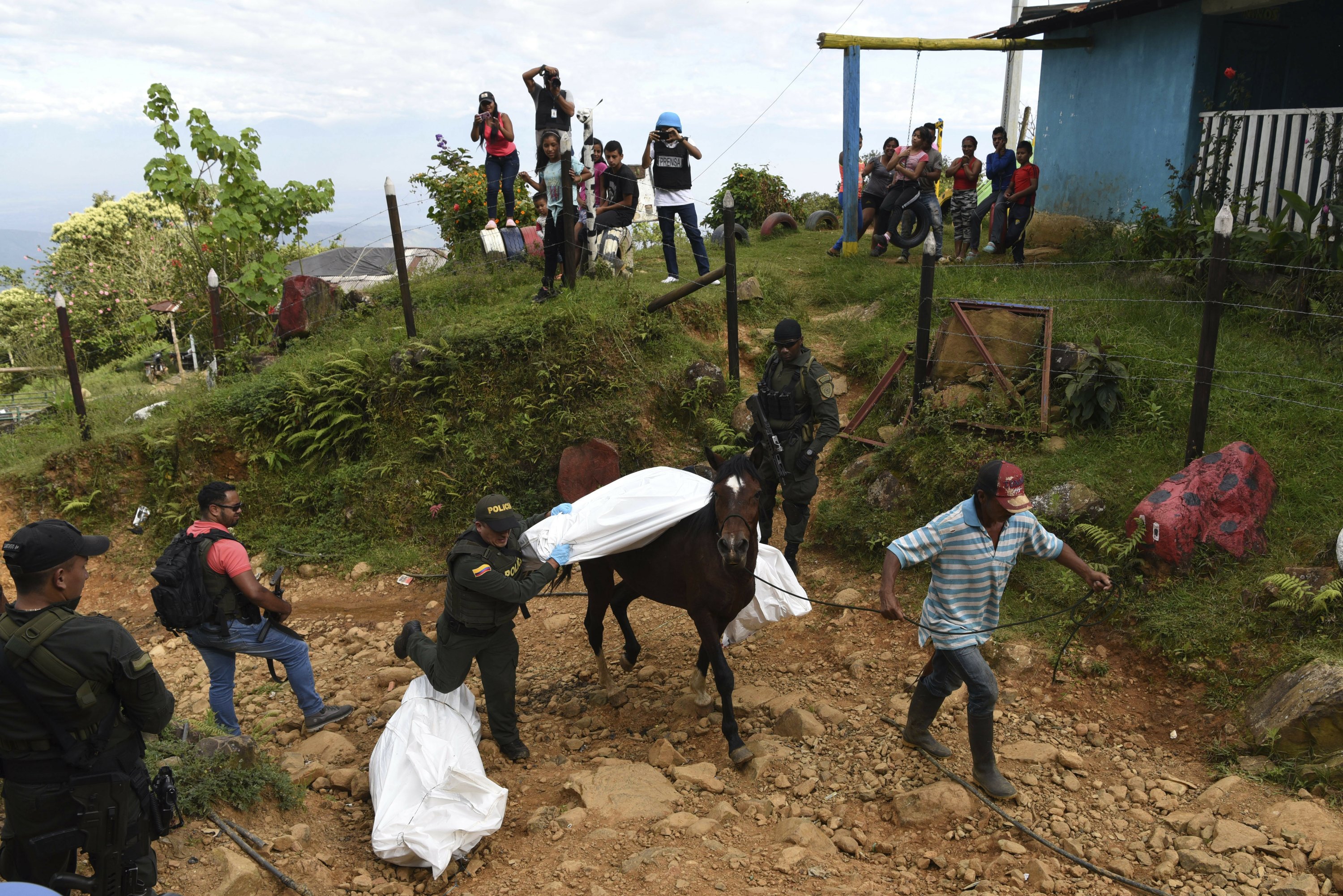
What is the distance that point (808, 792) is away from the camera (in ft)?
15.9

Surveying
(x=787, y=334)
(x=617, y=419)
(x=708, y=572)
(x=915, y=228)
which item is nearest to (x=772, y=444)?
(x=787, y=334)

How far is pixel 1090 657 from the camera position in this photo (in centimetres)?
573

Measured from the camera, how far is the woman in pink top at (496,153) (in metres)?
11.1

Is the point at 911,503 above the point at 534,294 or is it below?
below

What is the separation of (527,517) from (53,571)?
5433mm

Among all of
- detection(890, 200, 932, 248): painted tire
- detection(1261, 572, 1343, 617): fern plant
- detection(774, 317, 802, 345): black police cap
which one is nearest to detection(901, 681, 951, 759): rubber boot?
detection(1261, 572, 1343, 617): fern plant

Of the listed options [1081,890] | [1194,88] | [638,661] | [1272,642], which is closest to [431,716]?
[638,661]

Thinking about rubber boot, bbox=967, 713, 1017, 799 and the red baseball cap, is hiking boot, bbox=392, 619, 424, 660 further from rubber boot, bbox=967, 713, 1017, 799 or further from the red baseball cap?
the red baseball cap

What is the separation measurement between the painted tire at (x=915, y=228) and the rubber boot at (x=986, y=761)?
819 cm

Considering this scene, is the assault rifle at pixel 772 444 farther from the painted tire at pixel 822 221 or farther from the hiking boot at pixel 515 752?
the painted tire at pixel 822 221

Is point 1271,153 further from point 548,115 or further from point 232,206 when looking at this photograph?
point 232,206

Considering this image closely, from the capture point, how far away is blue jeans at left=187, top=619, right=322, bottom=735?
531cm

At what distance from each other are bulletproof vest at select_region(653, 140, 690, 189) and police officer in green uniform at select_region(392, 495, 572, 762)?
6.39 meters

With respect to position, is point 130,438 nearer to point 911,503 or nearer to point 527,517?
A: point 527,517
